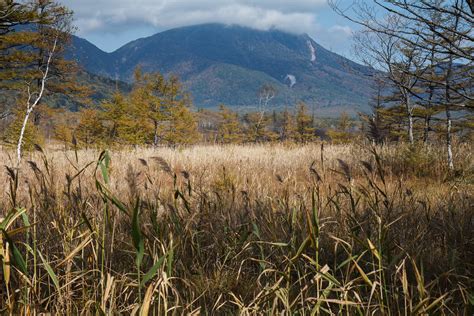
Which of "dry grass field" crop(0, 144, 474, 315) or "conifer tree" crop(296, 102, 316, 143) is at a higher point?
"conifer tree" crop(296, 102, 316, 143)

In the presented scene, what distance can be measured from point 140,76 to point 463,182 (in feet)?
65.0

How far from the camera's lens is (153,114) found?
20219 mm

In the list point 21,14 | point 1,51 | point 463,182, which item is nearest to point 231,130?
point 1,51

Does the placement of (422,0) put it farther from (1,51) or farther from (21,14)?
(1,51)

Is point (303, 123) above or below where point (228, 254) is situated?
above

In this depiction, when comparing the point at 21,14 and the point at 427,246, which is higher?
the point at 21,14

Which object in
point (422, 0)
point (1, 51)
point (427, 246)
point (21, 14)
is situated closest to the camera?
point (422, 0)

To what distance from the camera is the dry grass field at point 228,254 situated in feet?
3.78

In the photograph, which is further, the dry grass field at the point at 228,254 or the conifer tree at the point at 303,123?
the conifer tree at the point at 303,123

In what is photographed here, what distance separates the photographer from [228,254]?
1740 millimetres

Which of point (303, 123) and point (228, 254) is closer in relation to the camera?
point (228, 254)

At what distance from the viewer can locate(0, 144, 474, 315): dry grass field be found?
1.15m

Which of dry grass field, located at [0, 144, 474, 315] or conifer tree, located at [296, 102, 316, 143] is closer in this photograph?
dry grass field, located at [0, 144, 474, 315]

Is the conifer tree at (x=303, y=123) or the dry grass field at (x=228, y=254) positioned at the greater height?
the conifer tree at (x=303, y=123)
